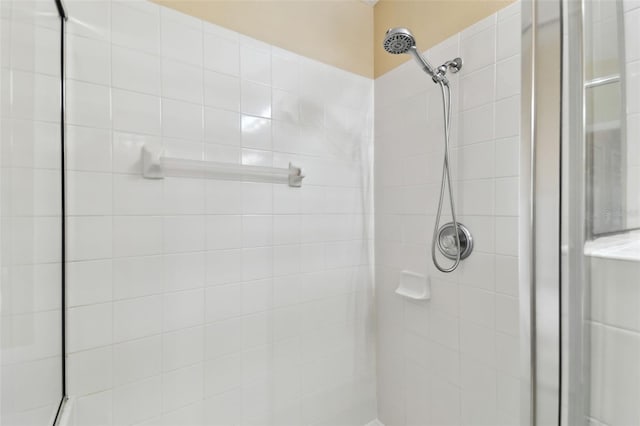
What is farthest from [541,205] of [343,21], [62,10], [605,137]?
[343,21]

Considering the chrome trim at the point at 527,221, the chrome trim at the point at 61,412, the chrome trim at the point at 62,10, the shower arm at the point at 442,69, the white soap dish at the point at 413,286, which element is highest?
the chrome trim at the point at 62,10

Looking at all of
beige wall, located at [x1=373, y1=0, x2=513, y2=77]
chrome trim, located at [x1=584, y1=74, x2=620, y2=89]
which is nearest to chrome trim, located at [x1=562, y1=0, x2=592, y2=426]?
chrome trim, located at [x1=584, y1=74, x2=620, y2=89]

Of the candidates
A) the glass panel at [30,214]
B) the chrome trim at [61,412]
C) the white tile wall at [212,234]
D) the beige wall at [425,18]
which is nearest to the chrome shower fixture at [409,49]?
the beige wall at [425,18]

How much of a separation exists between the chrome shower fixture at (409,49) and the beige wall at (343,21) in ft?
0.51

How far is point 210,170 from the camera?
3.69 feet

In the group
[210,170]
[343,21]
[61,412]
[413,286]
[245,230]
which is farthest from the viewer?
[343,21]

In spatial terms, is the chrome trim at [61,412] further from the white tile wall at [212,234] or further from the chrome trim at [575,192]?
the chrome trim at [575,192]

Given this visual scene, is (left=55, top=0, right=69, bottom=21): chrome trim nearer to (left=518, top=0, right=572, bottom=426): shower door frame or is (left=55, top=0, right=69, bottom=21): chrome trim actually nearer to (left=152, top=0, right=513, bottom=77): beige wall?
(left=152, top=0, right=513, bottom=77): beige wall

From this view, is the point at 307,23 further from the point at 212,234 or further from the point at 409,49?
the point at 212,234

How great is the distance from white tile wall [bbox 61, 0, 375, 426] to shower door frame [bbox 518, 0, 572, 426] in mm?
1008

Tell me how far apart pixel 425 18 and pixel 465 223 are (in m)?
0.92

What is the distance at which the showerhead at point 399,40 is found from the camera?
3.19ft

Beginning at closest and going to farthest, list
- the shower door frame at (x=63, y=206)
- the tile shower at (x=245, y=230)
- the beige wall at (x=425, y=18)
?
the tile shower at (x=245, y=230) → the shower door frame at (x=63, y=206) → the beige wall at (x=425, y=18)

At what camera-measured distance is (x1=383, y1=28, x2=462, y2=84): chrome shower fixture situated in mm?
978
